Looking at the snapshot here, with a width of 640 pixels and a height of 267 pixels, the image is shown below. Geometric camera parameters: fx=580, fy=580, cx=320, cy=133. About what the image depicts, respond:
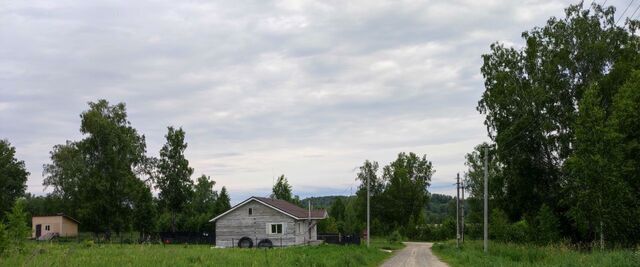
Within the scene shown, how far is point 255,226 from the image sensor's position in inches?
1893

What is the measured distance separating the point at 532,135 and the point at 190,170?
3157cm

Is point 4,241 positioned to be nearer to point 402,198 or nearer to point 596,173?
point 596,173

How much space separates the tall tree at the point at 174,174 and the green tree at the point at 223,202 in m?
16.6

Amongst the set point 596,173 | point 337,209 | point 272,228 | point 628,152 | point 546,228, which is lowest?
point 337,209

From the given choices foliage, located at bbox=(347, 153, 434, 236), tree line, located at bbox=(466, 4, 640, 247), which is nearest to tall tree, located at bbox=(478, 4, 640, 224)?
tree line, located at bbox=(466, 4, 640, 247)

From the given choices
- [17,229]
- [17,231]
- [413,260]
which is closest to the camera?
[17,231]

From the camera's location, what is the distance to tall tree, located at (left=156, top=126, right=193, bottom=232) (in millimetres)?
56156

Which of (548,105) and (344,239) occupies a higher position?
(548,105)

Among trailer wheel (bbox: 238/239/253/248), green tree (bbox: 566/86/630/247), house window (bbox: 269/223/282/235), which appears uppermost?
green tree (bbox: 566/86/630/247)

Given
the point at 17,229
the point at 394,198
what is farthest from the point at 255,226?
the point at 394,198

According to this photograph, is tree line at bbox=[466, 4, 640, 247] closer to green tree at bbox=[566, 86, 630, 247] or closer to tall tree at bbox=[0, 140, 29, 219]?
green tree at bbox=[566, 86, 630, 247]

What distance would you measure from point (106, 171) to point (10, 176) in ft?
64.1

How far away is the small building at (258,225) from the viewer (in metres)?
47.3

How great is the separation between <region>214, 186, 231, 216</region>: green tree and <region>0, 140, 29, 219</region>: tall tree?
911 inches
